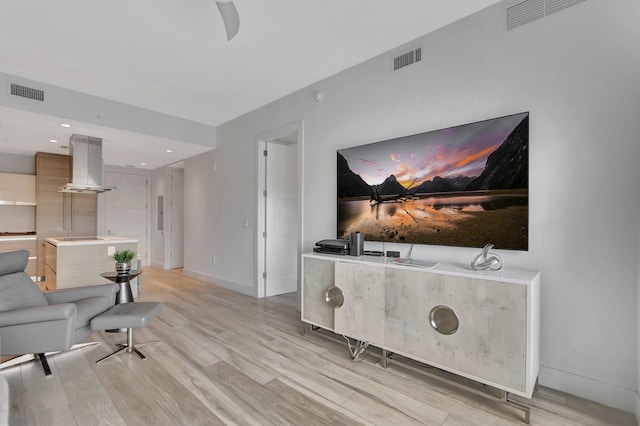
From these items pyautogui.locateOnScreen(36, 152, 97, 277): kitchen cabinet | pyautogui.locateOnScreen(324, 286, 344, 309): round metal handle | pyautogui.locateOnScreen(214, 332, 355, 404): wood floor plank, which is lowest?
pyautogui.locateOnScreen(214, 332, 355, 404): wood floor plank

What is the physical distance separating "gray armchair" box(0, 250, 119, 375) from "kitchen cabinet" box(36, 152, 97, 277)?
3.96m

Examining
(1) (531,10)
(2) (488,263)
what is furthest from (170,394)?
(1) (531,10)

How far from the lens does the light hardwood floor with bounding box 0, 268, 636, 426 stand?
183 cm

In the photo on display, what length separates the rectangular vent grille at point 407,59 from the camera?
278 cm

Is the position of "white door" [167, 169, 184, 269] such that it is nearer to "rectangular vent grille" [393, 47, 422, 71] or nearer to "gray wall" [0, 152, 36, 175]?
"gray wall" [0, 152, 36, 175]

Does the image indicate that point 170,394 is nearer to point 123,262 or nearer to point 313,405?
point 313,405

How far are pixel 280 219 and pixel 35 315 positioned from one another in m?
3.09

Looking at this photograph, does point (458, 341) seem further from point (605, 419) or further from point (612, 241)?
point (612, 241)

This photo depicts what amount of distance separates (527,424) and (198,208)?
5.72 meters

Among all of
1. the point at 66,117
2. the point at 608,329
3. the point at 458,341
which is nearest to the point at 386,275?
the point at 458,341

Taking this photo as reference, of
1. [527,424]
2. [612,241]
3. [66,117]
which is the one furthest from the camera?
[66,117]

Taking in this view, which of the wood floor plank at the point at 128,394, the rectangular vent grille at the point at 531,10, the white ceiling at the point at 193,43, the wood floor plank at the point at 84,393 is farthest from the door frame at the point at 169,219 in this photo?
the rectangular vent grille at the point at 531,10

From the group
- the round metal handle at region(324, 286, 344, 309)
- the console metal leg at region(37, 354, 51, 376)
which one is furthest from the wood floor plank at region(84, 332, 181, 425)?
the round metal handle at region(324, 286, 344, 309)

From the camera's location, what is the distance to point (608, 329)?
192cm
